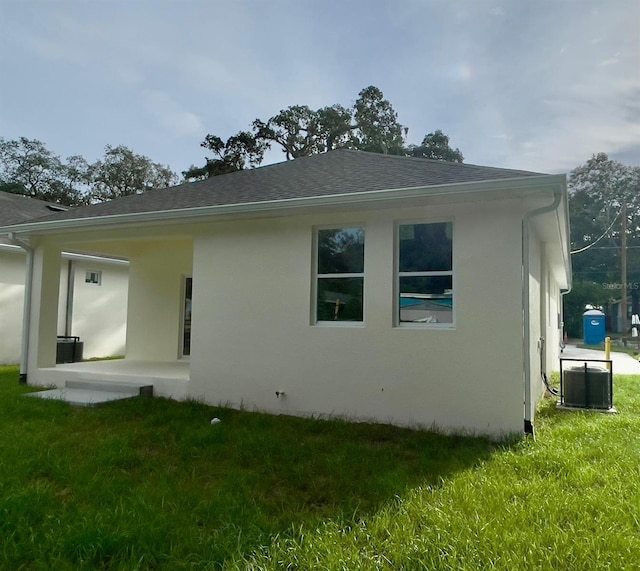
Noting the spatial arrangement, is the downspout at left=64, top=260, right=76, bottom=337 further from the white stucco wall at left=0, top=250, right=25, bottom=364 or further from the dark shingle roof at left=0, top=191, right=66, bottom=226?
the dark shingle roof at left=0, top=191, right=66, bottom=226

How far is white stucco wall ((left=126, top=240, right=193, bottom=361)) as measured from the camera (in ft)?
31.5

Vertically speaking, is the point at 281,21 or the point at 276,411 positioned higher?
the point at 281,21

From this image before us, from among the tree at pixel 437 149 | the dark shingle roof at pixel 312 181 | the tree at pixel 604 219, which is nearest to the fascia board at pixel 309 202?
the dark shingle roof at pixel 312 181

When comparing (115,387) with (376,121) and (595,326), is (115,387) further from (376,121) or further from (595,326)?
(376,121)

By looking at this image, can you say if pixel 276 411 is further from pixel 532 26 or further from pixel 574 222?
pixel 574 222

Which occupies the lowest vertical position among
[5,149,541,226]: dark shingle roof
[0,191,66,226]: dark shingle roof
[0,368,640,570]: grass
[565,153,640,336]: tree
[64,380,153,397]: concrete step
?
[0,368,640,570]: grass

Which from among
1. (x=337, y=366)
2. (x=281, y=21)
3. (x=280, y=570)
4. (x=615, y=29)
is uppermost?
(x=281, y=21)

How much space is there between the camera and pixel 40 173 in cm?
2786

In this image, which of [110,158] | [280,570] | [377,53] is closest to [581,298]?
[377,53]

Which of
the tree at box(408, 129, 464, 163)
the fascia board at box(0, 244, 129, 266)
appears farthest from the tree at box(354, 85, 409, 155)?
the fascia board at box(0, 244, 129, 266)

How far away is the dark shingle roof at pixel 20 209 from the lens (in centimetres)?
1164

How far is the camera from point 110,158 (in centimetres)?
3014

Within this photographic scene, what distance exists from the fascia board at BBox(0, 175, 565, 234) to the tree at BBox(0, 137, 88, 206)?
2417 centimetres

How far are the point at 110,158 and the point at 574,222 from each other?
38.4m
